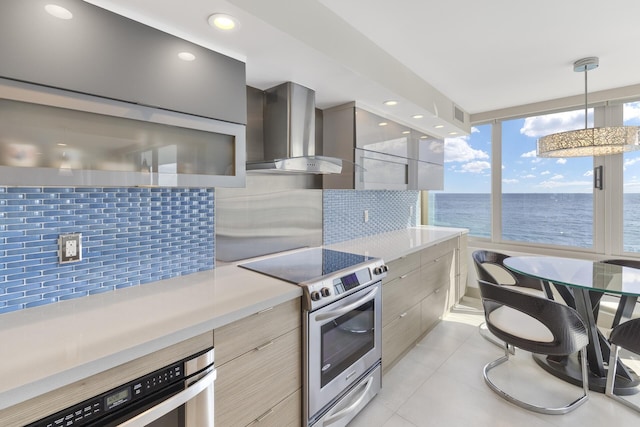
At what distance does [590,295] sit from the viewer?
7.41ft

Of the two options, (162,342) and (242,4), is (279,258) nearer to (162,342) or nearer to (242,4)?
(162,342)

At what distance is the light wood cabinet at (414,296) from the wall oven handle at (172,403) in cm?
134

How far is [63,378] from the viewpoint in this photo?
2.58 ft

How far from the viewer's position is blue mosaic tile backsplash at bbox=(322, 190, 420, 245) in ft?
8.74

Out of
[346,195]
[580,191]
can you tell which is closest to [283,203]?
[346,195]

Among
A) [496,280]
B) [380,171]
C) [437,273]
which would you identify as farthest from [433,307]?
[380,171]

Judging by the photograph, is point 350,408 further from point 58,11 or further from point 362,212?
point 58,11

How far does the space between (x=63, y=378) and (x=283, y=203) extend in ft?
5.35

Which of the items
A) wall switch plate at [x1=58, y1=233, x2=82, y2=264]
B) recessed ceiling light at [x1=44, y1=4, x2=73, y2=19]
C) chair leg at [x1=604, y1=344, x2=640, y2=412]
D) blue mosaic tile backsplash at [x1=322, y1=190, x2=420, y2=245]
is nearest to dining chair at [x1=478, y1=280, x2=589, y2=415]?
chair leg at [x1=604, y1=344, x2=640, y2=412]

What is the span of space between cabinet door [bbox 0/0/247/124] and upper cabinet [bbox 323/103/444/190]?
1062mm

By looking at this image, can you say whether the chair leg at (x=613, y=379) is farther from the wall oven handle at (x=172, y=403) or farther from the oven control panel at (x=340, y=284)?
the wall oven handle at (x=172, y=403)

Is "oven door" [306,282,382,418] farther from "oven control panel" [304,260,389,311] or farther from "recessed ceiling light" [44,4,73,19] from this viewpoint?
"recessed ceiling light" [44,4,73,19]

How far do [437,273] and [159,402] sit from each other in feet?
8.58

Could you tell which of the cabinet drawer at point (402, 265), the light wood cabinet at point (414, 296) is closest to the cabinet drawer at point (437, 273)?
the light wood cabinet at point (414, 296)
